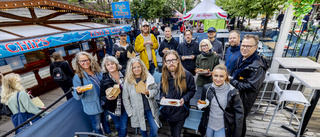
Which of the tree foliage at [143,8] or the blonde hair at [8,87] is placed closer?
the blonde hair at [8,87]

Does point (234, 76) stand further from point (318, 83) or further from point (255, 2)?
point (255, 2)

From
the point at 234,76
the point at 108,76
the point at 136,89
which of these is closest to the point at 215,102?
the point at 234,76

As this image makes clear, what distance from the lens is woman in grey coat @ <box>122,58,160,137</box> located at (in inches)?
97.9

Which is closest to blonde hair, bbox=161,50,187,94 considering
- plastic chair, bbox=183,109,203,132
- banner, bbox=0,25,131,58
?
plastic chair, bbox=183,109,203,132

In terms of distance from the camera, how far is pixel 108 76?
2.68m

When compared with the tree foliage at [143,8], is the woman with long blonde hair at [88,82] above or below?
below

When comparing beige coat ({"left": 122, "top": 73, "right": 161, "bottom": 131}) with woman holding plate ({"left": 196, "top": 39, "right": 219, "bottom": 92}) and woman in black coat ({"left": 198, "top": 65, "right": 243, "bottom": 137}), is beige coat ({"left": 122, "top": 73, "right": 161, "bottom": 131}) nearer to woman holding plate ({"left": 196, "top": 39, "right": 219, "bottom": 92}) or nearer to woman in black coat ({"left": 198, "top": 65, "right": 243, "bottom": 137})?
woman in black coat ({"left": 198, "top": 65, "right": 243, "bottom": 137})

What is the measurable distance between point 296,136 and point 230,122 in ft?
7.36

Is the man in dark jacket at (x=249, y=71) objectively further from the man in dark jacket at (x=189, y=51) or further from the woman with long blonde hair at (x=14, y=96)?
the woman with long blonde hair at (x=14, y=96)

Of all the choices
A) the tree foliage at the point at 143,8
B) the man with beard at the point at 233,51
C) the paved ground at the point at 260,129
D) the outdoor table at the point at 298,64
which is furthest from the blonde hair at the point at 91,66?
the tree foliage at the point at 143,8

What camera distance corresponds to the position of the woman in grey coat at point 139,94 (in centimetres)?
249

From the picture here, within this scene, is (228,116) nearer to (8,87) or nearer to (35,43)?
(8,87)

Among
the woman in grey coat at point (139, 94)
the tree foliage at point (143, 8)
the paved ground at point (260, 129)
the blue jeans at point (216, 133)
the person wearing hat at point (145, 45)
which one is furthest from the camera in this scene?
the tree foliage at point (143, 8)

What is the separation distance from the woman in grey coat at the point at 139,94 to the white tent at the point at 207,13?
643 centimetres
